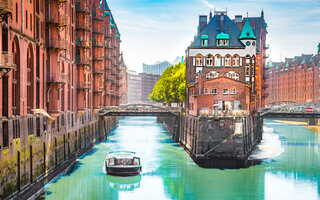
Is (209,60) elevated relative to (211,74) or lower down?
elevated

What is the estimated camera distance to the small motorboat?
160ft

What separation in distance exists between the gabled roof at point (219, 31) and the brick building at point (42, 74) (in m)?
20.2

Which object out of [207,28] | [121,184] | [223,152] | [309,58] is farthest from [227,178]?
[309,58]

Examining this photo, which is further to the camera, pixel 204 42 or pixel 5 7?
pixel 204 42

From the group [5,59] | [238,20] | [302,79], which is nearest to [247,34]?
[238,20]

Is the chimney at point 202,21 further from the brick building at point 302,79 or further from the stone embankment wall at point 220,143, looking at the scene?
the brick building at point 302,79

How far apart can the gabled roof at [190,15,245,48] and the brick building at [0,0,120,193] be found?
2024 cm

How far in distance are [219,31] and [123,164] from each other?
35.7m

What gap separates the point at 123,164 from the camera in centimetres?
5050

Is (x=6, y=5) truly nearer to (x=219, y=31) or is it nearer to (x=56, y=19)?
(x=56, y=19)

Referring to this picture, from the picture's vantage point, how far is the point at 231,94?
61938 millimetres

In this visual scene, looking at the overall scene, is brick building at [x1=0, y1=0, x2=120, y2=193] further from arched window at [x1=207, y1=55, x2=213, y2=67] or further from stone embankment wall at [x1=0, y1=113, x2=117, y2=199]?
arched window at [x1=207, y1=55, x2=213, y2=67]

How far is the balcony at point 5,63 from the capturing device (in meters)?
29.2

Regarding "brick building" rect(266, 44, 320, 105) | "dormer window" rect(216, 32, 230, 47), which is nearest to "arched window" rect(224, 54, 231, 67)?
"dormer window" rect(216, 32, 230, 47)
